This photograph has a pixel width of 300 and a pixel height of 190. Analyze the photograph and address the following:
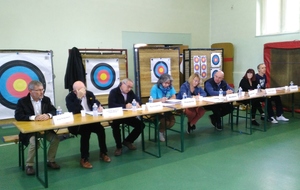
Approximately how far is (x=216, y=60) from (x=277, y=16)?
1608 mm

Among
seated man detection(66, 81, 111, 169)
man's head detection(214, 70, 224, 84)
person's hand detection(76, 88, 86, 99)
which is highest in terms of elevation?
man's head detection(214, 70, 224, 84)

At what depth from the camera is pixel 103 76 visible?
5.45 m

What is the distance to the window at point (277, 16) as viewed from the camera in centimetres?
577

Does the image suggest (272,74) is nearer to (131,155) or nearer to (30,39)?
(131,155)

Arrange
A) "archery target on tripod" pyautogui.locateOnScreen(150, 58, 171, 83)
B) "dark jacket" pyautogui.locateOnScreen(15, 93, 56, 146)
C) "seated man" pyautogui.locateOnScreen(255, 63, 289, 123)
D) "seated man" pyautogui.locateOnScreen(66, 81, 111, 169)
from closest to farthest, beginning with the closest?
"dark jacket" pyautogui.locateOnScreen(15, 93, 56, 146) < "seated man" pyautogui.locateOnScreen(66, 81, 111, 169) < "seated man" pyautogui.locateOnScreen(255, 63, 289, 123) < "archery target on tripod" pyautogui.locateOnScreen(150, 58, 171, 83)

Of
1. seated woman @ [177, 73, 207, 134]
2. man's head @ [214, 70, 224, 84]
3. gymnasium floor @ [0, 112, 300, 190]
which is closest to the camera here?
gymnasium floor @ [0, 112, 300, 190]

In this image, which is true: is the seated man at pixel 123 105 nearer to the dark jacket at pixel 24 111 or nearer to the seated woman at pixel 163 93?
the seated woman at pixel 163 93

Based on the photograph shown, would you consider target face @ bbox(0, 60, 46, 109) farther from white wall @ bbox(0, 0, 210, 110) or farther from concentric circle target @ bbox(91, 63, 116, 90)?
concentric circle target @ bbox(91, 63, 116, 90)

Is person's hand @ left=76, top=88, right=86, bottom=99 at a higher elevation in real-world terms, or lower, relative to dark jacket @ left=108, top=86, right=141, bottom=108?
higher

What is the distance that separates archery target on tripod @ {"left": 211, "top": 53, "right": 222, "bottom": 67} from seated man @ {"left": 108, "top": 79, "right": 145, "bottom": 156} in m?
3.60

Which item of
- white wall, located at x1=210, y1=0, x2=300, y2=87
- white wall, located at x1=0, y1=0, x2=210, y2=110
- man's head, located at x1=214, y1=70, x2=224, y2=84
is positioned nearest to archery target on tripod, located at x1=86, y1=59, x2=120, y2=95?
white wall, located at x1=0, y1=0, x2=210, y2=110

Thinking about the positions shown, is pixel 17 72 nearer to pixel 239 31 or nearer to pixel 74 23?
pixel 74 23

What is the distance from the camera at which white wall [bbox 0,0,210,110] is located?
4961mm

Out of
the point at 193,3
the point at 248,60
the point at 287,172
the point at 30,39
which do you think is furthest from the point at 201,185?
the point at 193,3
